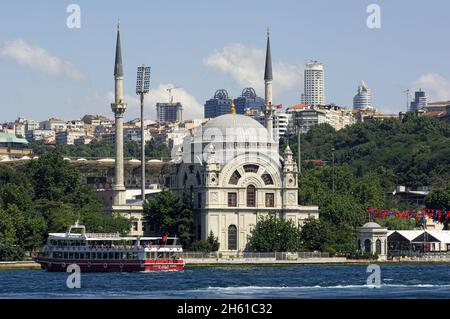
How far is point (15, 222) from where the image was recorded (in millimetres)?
90625

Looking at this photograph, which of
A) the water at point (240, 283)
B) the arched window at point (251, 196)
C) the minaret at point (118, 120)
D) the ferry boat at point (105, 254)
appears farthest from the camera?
the minaret at point (118, 120)

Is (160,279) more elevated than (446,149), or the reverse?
(446,149)

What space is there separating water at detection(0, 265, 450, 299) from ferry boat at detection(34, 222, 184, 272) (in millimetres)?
1394

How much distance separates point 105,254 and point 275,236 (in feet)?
48.3

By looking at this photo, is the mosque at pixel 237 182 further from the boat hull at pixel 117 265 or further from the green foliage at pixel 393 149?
the green foliage at pixel 393 149

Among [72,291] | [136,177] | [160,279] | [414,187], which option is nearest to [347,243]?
[160,279]

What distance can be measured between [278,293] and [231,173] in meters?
42.9

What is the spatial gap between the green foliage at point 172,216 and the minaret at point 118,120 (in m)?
9.16

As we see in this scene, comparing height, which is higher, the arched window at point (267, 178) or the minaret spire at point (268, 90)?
the minaret spire at point (268, 90)

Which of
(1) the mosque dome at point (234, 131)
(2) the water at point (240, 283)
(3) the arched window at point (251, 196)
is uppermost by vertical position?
(1) the mosque dome at point (234, 131)

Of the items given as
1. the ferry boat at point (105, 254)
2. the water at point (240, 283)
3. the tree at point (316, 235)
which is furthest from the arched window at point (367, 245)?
the ferry boat at point (105, 254)

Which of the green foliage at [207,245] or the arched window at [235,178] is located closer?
the green foliage at [207,245]

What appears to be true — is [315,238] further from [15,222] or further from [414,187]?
[414,187]

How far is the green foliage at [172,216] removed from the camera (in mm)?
92438
